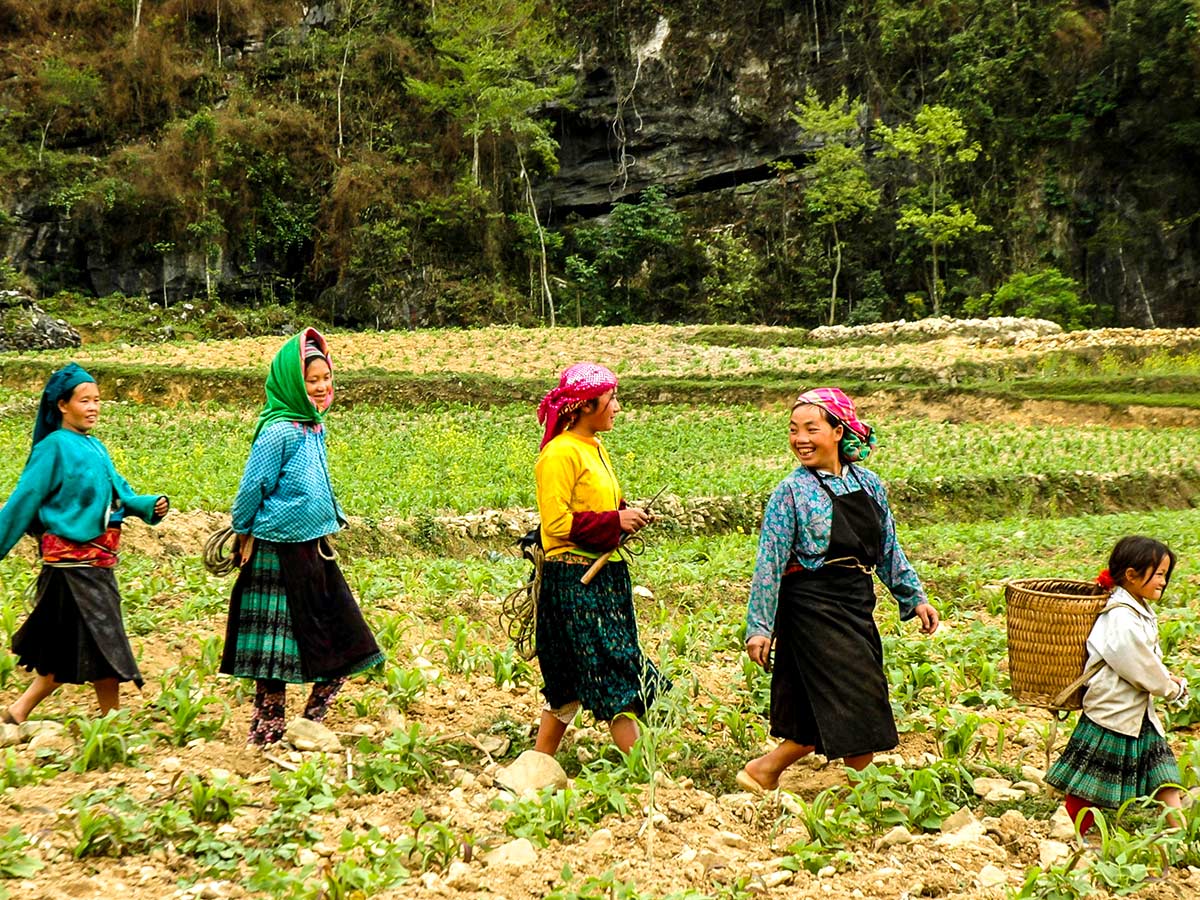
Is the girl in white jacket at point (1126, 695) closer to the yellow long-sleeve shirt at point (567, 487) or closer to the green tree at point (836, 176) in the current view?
the yellow long-sleeve shirt at point (567, 487)

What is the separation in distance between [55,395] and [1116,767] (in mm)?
4676

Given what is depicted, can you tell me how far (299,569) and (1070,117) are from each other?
1524 inches

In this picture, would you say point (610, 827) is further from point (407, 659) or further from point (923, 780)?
point (407, 659)

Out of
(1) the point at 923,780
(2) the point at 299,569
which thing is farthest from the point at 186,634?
(1) the point at 923,780

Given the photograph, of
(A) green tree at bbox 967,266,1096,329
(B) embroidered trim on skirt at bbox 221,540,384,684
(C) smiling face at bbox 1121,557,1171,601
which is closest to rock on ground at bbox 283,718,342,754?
(B) embroidered trim on skirt at bbox 221,540,384,684

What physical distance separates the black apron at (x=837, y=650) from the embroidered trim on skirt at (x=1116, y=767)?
0.67m

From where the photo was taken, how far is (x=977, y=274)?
3847 cm

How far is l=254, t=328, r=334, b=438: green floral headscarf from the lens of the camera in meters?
4.49

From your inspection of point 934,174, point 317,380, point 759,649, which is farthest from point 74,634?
point 934,174

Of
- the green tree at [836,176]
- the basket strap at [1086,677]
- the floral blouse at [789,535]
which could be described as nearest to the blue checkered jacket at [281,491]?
the floral blouse at [789,535]

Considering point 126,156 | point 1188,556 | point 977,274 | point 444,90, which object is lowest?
point 1188,556

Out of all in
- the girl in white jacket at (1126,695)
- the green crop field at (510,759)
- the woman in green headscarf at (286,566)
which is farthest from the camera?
the woman in green headscarf at (286,566)

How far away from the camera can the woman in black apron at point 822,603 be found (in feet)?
13.4

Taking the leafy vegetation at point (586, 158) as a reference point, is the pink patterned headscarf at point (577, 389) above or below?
below
